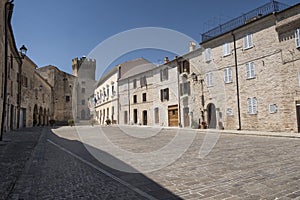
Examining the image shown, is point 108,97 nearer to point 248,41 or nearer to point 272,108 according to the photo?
point 248,41

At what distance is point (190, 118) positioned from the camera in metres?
23.3

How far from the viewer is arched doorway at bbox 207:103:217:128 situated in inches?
821

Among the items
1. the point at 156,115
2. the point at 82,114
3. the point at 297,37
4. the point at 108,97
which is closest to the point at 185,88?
the point at 156,115

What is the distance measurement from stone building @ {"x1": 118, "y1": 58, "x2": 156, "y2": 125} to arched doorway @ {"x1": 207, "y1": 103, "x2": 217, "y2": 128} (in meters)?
9.93

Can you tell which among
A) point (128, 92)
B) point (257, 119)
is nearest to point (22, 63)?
point (128, 92)

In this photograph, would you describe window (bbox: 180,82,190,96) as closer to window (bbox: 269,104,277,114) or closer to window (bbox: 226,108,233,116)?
window (bbox: 226,108,233,116)

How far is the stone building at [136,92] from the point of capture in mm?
30625

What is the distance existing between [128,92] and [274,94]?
22055 mm

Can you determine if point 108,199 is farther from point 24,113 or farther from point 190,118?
A: point 24,113

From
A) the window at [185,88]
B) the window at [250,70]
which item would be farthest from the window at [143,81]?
the window at [250,70]

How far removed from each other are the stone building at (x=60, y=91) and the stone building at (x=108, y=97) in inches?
235

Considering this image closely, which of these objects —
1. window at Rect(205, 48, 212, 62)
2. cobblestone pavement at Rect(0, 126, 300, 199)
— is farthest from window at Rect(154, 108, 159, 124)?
cobblestone pavement at Rect(0, 126, 300, 199)

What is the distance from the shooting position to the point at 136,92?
3309 cm

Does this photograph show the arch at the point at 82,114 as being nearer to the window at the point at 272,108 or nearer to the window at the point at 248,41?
the window at the point at 248,41
